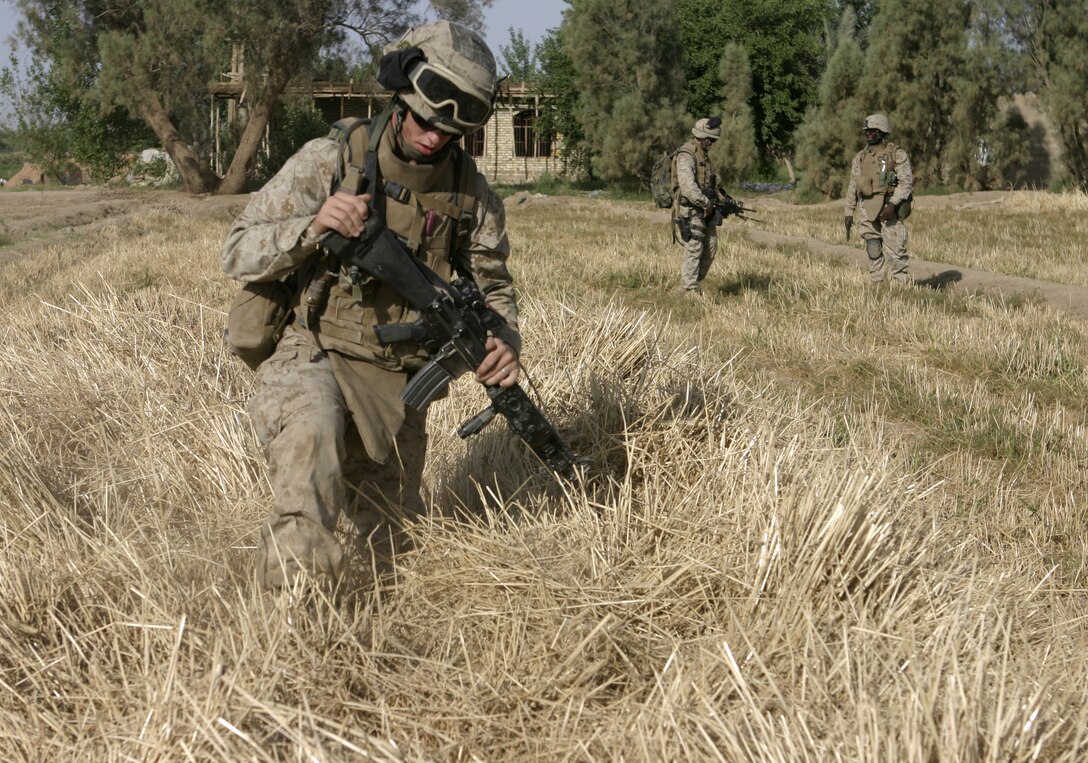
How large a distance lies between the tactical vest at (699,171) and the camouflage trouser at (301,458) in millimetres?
7815

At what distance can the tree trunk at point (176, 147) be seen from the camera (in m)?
30.8

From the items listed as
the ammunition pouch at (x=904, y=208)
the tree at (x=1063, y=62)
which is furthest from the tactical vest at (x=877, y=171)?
the tree at (x=1063, y=62)

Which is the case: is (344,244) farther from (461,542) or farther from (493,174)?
(493,174)

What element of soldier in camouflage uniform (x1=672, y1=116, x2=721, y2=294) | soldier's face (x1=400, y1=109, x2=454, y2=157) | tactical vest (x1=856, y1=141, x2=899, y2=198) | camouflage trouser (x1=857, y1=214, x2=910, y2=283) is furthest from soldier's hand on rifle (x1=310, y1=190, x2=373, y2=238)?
tactical vest (x1=856, y1=141, x2=899, y2=198)

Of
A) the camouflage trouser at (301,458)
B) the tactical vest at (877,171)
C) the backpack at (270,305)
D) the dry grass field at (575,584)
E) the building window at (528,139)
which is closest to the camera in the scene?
the dry grass field at (575,584)

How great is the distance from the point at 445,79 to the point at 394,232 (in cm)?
45

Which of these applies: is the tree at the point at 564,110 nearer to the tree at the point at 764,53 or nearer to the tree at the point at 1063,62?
the tree at the point at 764,53

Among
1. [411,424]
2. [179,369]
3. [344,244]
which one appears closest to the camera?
[344,244]

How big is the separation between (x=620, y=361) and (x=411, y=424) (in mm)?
1551

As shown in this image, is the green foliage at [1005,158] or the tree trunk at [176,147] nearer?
the tree trunk at [176,147]

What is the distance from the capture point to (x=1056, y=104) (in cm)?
2930

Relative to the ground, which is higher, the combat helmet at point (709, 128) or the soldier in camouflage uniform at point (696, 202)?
the combat helmet at point (709, 128)

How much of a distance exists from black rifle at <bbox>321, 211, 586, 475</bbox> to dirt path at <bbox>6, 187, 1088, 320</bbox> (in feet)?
25.0

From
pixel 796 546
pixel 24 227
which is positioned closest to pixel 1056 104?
pixel 24 227
